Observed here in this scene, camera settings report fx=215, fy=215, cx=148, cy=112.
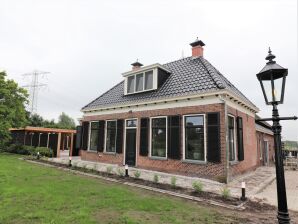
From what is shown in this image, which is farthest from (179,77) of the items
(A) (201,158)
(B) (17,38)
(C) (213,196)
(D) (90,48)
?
(B) (17,38)

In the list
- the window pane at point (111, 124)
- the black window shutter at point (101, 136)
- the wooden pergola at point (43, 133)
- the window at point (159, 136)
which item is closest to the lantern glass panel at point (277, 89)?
the window at point (159, 136)

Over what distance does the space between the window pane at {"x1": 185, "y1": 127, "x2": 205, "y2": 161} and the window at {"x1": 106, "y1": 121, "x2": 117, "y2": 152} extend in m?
5.42

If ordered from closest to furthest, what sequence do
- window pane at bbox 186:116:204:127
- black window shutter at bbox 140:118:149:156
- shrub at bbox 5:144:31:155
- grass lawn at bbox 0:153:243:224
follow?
grass lawn at bbox 0:153:243:224
window pane at bbox 186:116:204:127
black window shutter at bbox 140:118:149:156
shrub at bbox 5:144:31:155

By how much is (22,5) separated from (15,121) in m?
14.5

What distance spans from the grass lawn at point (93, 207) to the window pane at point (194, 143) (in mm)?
3684

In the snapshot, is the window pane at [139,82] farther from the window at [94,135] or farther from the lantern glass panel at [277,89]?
the lantern glass panel at [277,89]

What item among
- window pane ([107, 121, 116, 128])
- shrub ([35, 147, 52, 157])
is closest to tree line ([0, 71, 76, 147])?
shrub ([35, 147, 52, 157])

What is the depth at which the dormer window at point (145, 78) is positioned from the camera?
1287cm

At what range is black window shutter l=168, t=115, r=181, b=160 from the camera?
10.6 meters

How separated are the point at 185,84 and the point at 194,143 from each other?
10.8ft

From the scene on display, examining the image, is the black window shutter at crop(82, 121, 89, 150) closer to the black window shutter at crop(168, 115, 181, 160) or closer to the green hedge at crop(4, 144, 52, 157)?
the green hedge at crop(4, 144, 52, 157)

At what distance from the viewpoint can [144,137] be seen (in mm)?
12125

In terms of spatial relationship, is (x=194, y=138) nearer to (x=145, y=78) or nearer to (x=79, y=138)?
(x=145, y=78)

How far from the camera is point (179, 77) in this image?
12664 millimetres
